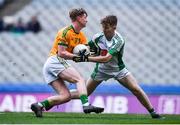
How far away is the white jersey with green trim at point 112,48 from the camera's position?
32.6ft

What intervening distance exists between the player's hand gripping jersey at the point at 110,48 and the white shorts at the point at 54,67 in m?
0.52

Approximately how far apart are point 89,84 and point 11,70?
→ 242 inches

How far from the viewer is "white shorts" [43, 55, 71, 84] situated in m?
9.88

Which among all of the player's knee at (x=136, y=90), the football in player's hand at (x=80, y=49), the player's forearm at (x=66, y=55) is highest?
the football in player's hand at (x=80, y=49)

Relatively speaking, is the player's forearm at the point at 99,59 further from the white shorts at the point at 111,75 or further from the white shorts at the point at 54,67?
the white shorts at the point at 111,75

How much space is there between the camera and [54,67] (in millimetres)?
9914

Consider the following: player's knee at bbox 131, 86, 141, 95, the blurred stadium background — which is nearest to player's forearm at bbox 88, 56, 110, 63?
player's knee at bbox 131, 86, 141, 95

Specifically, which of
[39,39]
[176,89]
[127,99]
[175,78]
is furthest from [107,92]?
[39,39]

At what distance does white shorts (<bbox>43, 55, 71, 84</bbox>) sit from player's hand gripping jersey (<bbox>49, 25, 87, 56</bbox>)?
12 centimetres

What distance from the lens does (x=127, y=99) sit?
12.8 metres

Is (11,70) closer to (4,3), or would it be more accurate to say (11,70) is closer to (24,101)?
(4,3)

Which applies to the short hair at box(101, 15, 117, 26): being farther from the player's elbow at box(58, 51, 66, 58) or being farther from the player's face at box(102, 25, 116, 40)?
the player's elbow at box(58, 51, 66, 58)

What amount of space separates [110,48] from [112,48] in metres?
0.05

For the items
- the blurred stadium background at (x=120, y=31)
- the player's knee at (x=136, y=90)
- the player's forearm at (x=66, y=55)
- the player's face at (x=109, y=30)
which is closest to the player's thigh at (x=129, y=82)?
the player's knee at (x=136, y=90)
